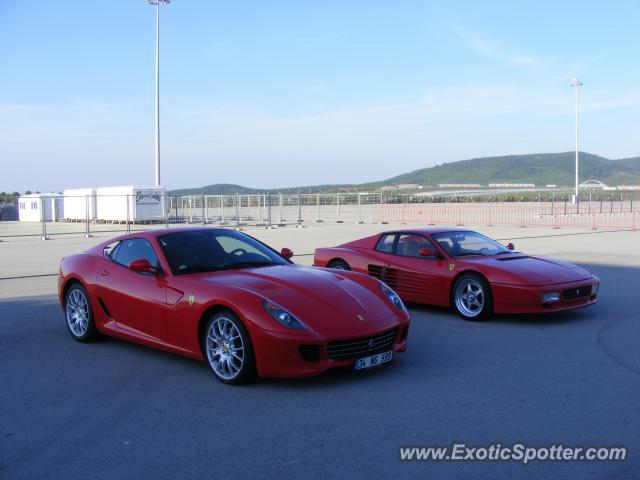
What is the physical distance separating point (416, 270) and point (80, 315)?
14.5 ft

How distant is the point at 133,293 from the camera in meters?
6.98

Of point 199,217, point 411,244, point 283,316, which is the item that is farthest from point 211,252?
point 199,217

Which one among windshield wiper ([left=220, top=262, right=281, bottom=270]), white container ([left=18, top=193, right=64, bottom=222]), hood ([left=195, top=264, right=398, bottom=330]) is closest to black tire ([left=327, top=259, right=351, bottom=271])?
windshield wiper ([left=220, top=262, right=281, bottom=270])

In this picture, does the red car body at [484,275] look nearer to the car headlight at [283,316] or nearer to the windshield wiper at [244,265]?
the windshield wiper at [244,265]

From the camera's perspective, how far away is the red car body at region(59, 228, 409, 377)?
5.73m

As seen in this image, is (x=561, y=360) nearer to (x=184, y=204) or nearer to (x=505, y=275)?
(x=505, y=275)

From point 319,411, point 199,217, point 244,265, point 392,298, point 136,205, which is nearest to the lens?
point 319,411

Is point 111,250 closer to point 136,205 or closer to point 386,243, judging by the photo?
point 386,243

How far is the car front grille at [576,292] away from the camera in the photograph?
8688mm

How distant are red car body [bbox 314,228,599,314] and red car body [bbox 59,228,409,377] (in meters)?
2.57

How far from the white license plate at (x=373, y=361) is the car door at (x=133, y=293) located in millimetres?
1921

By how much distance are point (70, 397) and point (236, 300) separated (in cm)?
153

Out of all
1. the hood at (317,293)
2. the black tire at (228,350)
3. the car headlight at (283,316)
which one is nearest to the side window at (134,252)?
the hood at (317,293)

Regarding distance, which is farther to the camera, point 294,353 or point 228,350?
point 228,350
